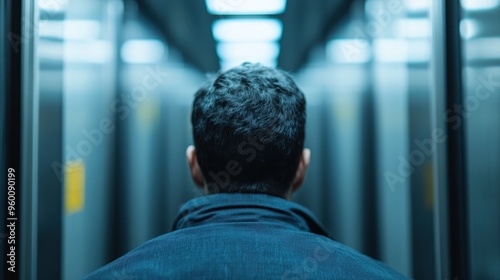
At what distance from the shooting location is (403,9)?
6.24 feet

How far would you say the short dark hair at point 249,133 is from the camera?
98 cm

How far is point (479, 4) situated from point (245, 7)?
4.15 feet

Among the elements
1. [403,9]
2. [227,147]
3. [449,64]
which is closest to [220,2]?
[403,9]

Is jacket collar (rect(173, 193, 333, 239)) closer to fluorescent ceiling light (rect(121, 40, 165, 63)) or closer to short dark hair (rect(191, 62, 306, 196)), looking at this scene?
short dark hair (rect(191, 62, 306, 196))

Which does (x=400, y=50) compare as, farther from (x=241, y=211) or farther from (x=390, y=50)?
(x=241, y=211)

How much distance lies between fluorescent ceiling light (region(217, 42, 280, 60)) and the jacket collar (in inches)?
59.1

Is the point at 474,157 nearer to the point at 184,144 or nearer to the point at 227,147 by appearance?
the point at 227,147

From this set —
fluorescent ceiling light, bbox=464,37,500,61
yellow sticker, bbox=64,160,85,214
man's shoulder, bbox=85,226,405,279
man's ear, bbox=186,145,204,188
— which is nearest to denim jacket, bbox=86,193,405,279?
man's shoulder, bbox=85,226,405,279

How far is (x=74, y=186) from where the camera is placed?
155 centimetres

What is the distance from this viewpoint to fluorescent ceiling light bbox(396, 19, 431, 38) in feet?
5.22

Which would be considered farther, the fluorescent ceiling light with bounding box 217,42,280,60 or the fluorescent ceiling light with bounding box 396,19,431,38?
the fluorescent ceiling light with bounding box 217,42,280,60

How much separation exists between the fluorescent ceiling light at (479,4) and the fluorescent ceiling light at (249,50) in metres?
1.19

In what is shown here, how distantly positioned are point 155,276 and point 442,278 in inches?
35.4

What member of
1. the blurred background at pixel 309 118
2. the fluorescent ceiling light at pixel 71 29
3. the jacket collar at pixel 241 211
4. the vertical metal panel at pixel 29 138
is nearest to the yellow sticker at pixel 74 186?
the blurred background at pixel 309 118
